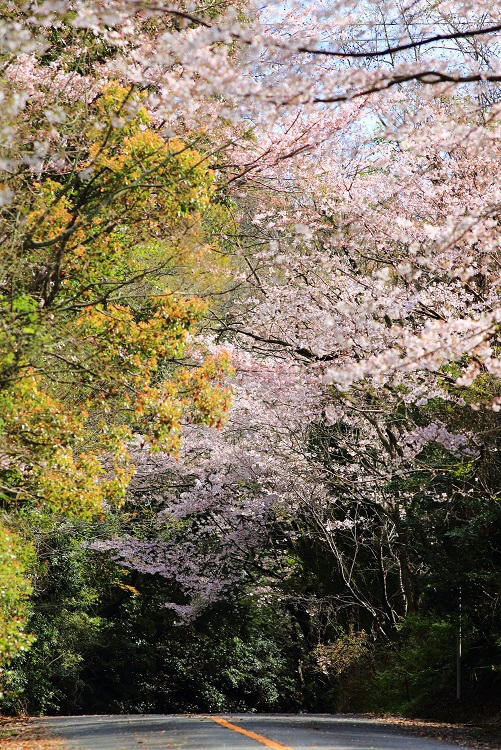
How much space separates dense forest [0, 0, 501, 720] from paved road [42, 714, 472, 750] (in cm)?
167

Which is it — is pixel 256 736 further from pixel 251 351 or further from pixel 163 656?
pixel 163 656

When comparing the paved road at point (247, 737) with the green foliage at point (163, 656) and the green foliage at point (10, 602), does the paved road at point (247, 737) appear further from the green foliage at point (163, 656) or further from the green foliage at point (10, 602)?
the green foliage at point (163, 656)

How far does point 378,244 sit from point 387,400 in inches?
91.6

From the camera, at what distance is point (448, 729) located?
11.0 m

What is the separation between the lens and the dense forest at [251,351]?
8.76m

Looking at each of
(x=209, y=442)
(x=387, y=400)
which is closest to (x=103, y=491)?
(x=387, y=400)

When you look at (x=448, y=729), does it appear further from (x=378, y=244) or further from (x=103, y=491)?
(x=378, y=244)

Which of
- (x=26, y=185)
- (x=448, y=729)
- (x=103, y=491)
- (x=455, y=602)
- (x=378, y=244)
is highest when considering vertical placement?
(x=378, y=244)

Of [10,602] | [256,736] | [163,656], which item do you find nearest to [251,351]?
[10,602]

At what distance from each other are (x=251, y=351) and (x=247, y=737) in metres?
10.4

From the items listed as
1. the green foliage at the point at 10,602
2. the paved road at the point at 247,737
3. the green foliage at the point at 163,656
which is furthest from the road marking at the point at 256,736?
the green foliage at the point at 163,656

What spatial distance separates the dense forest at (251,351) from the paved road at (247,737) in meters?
1.67

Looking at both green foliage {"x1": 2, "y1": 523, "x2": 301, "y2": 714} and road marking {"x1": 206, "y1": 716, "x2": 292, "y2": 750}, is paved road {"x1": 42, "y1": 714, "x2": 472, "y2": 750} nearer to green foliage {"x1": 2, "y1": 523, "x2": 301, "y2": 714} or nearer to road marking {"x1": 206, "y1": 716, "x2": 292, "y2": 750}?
road marking {"x1": 206, "y1": 716, "x2": 292, "y2": 750}

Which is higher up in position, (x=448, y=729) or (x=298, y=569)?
(x=298, y=569)
